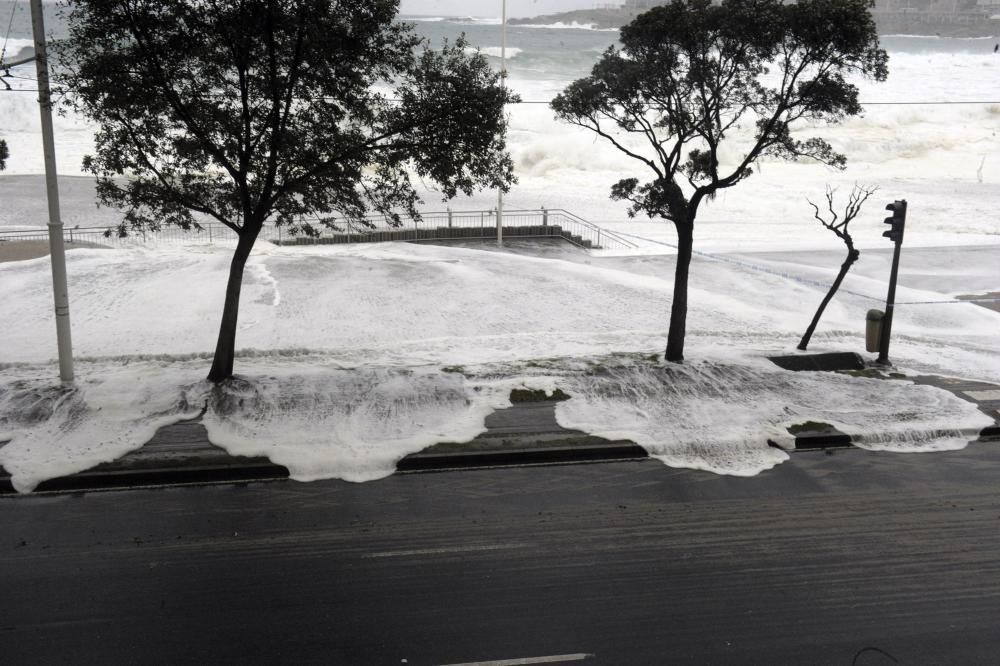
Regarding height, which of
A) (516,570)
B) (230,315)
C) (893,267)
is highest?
(893,267)

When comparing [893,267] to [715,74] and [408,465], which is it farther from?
[408,465]

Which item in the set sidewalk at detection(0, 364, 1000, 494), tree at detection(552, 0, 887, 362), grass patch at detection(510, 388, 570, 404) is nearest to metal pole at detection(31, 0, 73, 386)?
sidewalk at detection(0, 364, 1000, 494)

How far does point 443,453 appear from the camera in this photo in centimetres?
1105

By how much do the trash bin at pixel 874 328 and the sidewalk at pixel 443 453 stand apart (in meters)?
3.21

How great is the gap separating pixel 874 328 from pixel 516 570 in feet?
36.5

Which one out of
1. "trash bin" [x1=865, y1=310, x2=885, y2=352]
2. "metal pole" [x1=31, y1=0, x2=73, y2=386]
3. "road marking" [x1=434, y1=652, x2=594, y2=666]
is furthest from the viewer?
→ "trash bin" [x1=865, y1=310, x2=885, y2=352]

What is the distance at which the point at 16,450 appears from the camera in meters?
10.6

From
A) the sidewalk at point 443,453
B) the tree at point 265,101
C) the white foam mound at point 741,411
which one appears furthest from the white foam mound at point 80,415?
the white foam mound at point 741,411

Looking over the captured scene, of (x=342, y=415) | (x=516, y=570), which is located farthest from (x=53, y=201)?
(x=516, y=570)

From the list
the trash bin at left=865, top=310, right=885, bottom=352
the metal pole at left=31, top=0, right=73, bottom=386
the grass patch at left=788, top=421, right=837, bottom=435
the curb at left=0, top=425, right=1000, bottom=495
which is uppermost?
the metal pole at left=31, top=0, right=73, bottom=386

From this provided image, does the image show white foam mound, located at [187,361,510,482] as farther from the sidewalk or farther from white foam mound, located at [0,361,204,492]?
white foam mound, located at [0,361,204,492]

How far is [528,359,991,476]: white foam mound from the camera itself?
38.3ft

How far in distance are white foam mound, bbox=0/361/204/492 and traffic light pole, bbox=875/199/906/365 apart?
12.5 meters

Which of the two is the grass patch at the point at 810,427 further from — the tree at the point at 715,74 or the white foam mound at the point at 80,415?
the white foam mound at the point at 80,415
